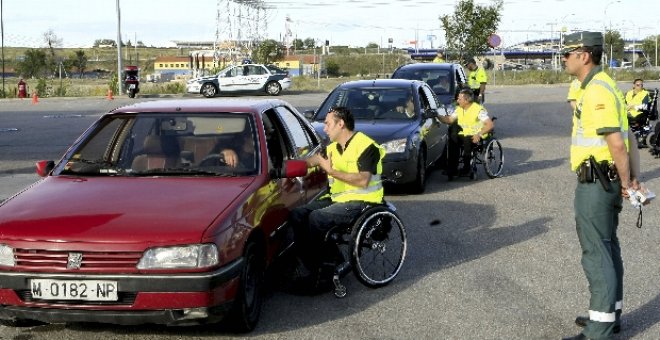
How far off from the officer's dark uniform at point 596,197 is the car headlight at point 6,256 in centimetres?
334

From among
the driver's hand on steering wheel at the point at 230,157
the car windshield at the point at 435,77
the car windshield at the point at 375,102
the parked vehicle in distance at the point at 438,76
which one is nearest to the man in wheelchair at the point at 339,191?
the driver's hand on steering wheel at the point at 230,157

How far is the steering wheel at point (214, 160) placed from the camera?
6.30 m

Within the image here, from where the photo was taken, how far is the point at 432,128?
12.5 m

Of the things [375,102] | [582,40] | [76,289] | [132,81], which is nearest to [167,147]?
[76,289]

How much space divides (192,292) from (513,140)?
48.2 feet

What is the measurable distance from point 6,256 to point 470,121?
9022 mm

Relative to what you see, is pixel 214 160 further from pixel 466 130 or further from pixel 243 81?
pixel 243 81

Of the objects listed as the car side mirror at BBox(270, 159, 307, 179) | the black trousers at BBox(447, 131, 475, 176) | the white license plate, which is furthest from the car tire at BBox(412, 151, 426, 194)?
the white license plate

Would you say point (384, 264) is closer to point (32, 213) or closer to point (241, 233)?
point (241, 233)

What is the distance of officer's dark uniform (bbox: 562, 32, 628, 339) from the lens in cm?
501

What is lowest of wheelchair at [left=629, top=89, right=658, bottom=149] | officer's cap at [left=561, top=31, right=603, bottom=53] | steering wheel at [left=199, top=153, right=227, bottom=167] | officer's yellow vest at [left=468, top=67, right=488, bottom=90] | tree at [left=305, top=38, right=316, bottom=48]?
wheelchair at [left=629, top=89, right=658, bottom=149]

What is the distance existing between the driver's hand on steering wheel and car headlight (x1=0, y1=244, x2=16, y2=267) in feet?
5.80

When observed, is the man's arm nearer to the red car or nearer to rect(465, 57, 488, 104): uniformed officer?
the red car

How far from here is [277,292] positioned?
6586mm
